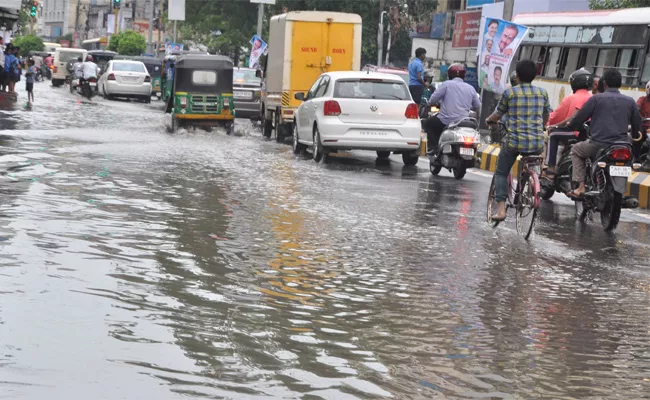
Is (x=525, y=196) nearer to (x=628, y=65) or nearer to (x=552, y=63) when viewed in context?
(x=628, y=65)

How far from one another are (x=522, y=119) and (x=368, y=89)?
8192 mm

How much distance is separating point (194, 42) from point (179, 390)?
87.0 m

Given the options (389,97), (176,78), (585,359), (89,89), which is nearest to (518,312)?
(585,359)

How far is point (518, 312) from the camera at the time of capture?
722 cm

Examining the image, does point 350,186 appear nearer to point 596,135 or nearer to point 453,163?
point 453,163

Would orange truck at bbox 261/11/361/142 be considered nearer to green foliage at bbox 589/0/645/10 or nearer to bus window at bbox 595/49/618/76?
bus window at bbox 595/49/618/76

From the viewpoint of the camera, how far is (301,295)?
7.33 meters

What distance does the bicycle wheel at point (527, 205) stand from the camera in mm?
11102

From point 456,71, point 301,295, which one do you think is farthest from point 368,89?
point 301,295

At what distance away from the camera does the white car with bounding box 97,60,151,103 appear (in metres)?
46.1

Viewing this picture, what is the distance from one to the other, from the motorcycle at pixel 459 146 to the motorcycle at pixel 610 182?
4.90 m

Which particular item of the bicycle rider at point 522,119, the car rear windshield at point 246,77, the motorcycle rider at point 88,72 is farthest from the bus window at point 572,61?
the motorcycle rider at point 88,72

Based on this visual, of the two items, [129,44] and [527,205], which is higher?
[527,205]

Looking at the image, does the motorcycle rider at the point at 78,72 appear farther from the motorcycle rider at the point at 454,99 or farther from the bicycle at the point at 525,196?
the bicycle at the point at 525,196
